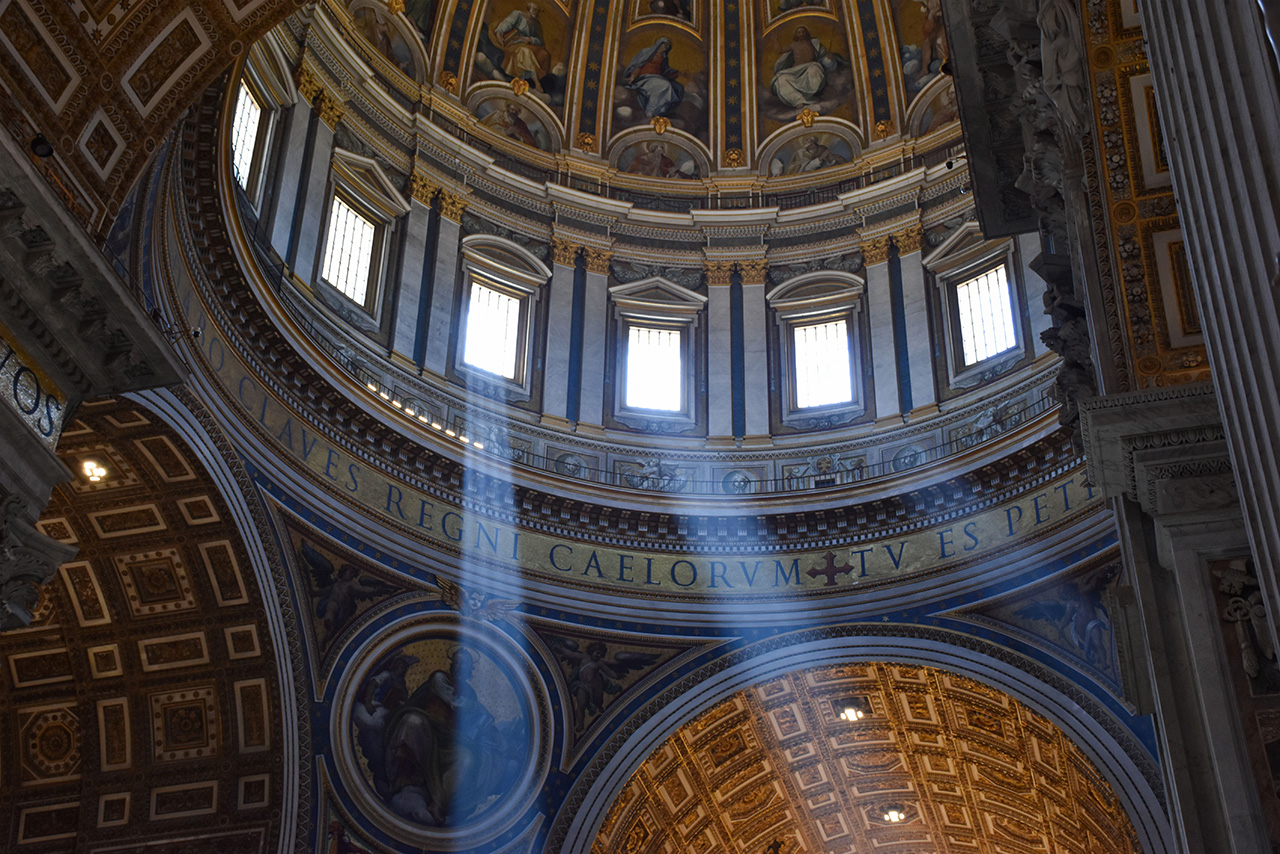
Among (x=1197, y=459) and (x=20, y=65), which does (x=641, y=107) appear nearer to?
(x=20, y=65)

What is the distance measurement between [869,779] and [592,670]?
6715mm

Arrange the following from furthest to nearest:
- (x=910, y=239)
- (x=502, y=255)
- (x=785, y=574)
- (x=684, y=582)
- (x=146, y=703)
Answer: (x=910, y=239), (x=502, y=255), (x=785, y=574), (x=684, y=582), (x=146, y=703)

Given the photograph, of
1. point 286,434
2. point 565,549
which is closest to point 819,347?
point 565,549

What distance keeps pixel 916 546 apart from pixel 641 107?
11.7 m

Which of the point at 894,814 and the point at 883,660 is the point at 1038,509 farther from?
the point at 894,814

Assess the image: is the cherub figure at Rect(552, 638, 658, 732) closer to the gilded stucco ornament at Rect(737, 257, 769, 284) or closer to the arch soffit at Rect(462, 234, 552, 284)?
the arch soffit at Rect(462, 234, 552, 284)

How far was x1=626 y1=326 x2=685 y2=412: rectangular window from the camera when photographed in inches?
990

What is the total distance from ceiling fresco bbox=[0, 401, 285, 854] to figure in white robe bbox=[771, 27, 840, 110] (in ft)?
52.2

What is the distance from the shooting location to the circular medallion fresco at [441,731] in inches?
→ 772

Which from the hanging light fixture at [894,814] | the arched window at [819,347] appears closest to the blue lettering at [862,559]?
the arched window at [819,347]

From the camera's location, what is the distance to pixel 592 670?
21.7m

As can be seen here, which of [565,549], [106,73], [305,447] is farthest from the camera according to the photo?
[565,549]

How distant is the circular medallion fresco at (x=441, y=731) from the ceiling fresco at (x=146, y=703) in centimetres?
140

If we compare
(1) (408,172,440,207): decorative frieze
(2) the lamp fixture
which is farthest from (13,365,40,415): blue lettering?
(2) the lamp fixture
